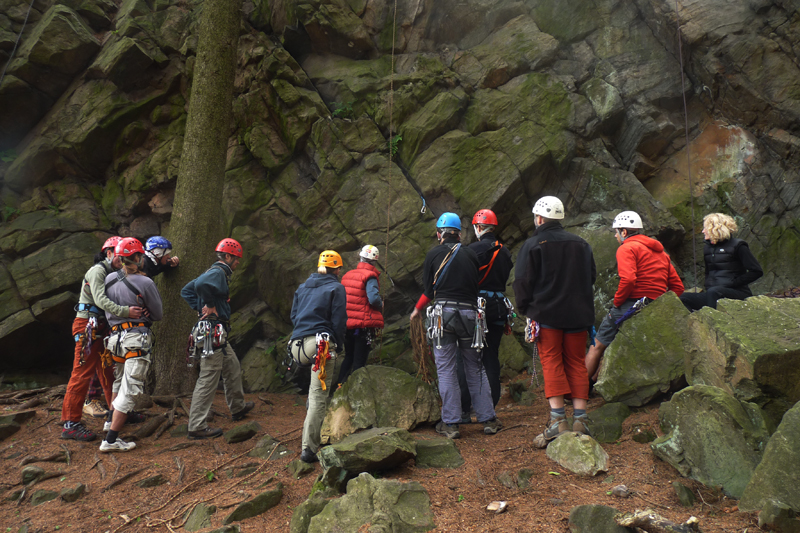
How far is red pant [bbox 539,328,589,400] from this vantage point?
16.4ft

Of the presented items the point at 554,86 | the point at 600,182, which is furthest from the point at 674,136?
the point at 554,86

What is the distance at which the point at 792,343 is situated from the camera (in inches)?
157

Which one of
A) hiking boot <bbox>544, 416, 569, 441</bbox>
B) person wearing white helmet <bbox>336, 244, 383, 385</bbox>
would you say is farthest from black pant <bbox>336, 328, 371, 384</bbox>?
hiking boot <bbox>544, 416, 569, 441</bbox>

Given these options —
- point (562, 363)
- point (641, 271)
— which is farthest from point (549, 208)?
point (641, 271)

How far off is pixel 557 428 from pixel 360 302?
3783mm

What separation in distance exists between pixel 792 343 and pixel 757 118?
906 cm

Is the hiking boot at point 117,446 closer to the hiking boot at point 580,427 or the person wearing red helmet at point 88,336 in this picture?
the person wearing red helmet at point 88,336

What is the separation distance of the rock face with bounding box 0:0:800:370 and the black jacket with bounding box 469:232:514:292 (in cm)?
379

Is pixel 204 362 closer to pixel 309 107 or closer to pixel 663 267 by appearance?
pixel 663 267

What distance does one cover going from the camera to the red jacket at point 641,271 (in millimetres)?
6195

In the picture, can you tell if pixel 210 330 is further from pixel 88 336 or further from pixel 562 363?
pixel 562 363

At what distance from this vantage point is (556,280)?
500cm

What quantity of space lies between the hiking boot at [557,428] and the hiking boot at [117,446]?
532cm

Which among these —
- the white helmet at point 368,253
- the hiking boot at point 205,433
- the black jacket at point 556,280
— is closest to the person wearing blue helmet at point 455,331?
the black jacket at point 556,280
